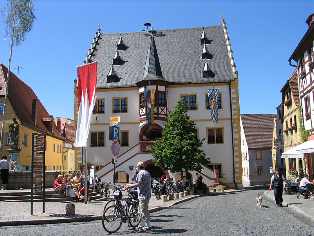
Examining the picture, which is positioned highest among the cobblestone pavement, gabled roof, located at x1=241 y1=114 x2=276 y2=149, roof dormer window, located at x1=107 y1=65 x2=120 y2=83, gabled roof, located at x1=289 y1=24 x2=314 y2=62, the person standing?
roof dormer window, located at x1=107 y1=65 x2=120 y2=83

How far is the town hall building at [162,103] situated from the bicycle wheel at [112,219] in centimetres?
2791

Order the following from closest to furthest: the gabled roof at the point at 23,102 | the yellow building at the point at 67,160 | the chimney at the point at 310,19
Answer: the chimney at the point at 310,19 < the gabled roof at the point at 23,102 < the yellow building at the point at 67,160

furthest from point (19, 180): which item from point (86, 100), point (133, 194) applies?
point (133, 194)

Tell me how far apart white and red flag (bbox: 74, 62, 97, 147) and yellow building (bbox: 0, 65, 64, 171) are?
2028cm

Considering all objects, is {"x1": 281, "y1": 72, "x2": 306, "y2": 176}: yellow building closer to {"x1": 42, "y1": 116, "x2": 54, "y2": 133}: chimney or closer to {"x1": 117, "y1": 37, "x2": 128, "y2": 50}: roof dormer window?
{"x1": 117, "y1": 37, "x2": 128, "y2": 50}: roof dormer window

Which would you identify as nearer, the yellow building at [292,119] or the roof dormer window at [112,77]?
the yellow building at [292,119]

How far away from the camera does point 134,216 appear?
1327cm

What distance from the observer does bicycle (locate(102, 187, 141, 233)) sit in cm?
1259

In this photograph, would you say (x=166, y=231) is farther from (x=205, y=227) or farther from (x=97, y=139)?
(x=97, y=139)

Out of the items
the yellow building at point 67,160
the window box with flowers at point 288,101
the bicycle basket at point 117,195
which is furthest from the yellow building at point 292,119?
the yellow building at point 67,160

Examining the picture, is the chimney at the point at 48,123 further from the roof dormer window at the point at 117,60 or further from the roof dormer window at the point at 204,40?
the roof dormer window at the point at 204,40

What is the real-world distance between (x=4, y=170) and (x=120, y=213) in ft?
44.9

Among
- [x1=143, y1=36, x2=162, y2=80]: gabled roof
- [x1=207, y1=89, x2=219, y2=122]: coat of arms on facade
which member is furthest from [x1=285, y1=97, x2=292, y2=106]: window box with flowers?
[x1=143, y1=36, x2=162, y2=80]: gabled roof

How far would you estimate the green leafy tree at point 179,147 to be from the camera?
35.8 metres
